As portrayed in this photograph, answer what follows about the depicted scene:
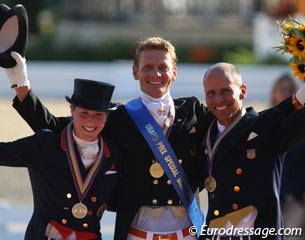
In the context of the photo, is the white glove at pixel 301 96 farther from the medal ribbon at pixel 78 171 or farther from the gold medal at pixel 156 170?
the medal ribbon at pixel 78 171

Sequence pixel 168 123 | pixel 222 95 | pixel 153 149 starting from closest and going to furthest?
pixel 222 95
pixel 153 149
pixel 168 123

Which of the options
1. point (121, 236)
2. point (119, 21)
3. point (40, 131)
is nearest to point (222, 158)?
point (121, 236)

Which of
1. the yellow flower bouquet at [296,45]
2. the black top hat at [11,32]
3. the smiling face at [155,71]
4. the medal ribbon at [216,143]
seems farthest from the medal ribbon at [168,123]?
the black top hat at [11,32]

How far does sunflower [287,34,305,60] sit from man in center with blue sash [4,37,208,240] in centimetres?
77

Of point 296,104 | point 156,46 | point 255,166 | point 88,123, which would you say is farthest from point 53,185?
point 296,104

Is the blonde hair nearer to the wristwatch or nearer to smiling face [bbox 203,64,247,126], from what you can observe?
smiling face [bbox 203,64,247,126]

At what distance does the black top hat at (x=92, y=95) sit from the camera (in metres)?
5.23

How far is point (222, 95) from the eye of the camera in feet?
17.3

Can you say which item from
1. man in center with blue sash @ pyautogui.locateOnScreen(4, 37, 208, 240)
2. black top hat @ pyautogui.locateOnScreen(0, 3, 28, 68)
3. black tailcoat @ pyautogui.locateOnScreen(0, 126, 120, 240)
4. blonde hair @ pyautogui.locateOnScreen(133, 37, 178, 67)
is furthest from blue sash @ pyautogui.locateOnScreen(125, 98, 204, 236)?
black top hat @ pyautogui.locateOnScreen(0, 3, 28, 68)

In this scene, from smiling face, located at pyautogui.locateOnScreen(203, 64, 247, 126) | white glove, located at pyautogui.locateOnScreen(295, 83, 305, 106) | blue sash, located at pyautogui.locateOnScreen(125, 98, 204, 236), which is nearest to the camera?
white glove, located at pyautogui.locateOnScreen(295, 83, 305, 106)

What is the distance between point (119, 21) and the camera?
3597cm

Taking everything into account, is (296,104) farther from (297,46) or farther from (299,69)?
(297,46)

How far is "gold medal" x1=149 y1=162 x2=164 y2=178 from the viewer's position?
537 cm

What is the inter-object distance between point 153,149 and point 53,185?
686 mm
